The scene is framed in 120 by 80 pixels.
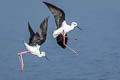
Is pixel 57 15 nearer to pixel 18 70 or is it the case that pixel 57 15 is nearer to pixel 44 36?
pixel 44 36

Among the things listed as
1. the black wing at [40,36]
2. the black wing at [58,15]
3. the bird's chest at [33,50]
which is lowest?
the bird's chest at [33,50]

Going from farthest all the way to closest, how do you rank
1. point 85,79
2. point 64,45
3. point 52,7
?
point 85,79, point 64,45, point 52,7

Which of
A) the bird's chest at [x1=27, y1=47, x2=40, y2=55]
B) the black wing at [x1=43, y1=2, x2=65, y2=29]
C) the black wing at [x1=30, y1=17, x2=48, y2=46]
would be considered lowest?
the bird's chest at [x1=27, y1=47, x2=40, y2=55]

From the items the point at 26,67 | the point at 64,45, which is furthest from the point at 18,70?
the point at 64,45

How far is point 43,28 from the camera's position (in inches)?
1070

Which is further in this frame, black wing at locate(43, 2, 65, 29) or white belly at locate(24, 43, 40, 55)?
black wing at locate(43, 2, 65, 29)

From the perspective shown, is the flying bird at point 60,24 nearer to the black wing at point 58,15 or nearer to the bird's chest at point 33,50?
the black wing at point 58,15

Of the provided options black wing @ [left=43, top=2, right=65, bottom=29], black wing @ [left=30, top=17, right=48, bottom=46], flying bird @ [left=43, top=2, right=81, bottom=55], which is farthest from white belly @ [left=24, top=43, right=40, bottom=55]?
black wing @ [left=43, top=2, right=65, bottom=29]

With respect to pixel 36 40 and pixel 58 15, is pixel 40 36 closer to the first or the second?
pixel 36 40

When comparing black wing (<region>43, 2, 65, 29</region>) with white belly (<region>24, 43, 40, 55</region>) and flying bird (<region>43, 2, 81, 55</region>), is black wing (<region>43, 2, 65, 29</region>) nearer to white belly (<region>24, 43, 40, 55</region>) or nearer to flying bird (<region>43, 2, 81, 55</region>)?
flying bird (<region>43, 2, 81, 55</region>)

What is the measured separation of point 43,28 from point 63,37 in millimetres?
1433

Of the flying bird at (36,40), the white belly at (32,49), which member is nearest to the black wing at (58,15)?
the flying bird at (36,40)

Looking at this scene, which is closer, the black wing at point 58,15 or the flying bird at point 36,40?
the flying bird at point 36,40

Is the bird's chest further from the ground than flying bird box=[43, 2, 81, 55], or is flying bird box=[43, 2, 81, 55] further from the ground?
flying bird box=[43, 2, 81, 55]
